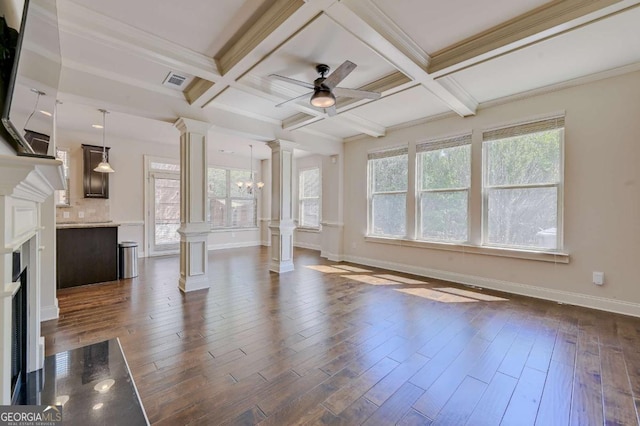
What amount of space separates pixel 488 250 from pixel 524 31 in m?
2.94

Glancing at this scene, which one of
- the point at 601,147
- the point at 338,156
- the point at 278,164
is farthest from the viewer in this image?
the point at 338,156

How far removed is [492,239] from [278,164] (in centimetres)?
381

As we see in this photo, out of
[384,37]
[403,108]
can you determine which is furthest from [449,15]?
[403,108]

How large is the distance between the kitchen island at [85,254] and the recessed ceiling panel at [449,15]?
5.09 meters

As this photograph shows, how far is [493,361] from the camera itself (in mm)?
2225

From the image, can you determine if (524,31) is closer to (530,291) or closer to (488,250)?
(488,250)

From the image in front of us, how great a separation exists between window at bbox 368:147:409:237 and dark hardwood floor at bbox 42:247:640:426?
1710mm

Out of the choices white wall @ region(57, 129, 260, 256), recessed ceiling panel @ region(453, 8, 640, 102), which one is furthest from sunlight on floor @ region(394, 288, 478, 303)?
white wall @ region(57, 129, 260, 256)

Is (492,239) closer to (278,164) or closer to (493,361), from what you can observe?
(493,361)

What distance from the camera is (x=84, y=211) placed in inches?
233

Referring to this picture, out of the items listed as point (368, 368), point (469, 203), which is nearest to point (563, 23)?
point (469, 203)

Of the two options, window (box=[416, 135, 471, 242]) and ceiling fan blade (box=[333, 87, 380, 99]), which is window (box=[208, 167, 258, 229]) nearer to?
window (box=[416, 135, 471, 242])

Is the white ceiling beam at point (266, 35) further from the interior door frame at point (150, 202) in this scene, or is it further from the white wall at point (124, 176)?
A: the interior door frame at point (150, 202)

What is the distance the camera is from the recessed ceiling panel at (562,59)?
2.50 metres
